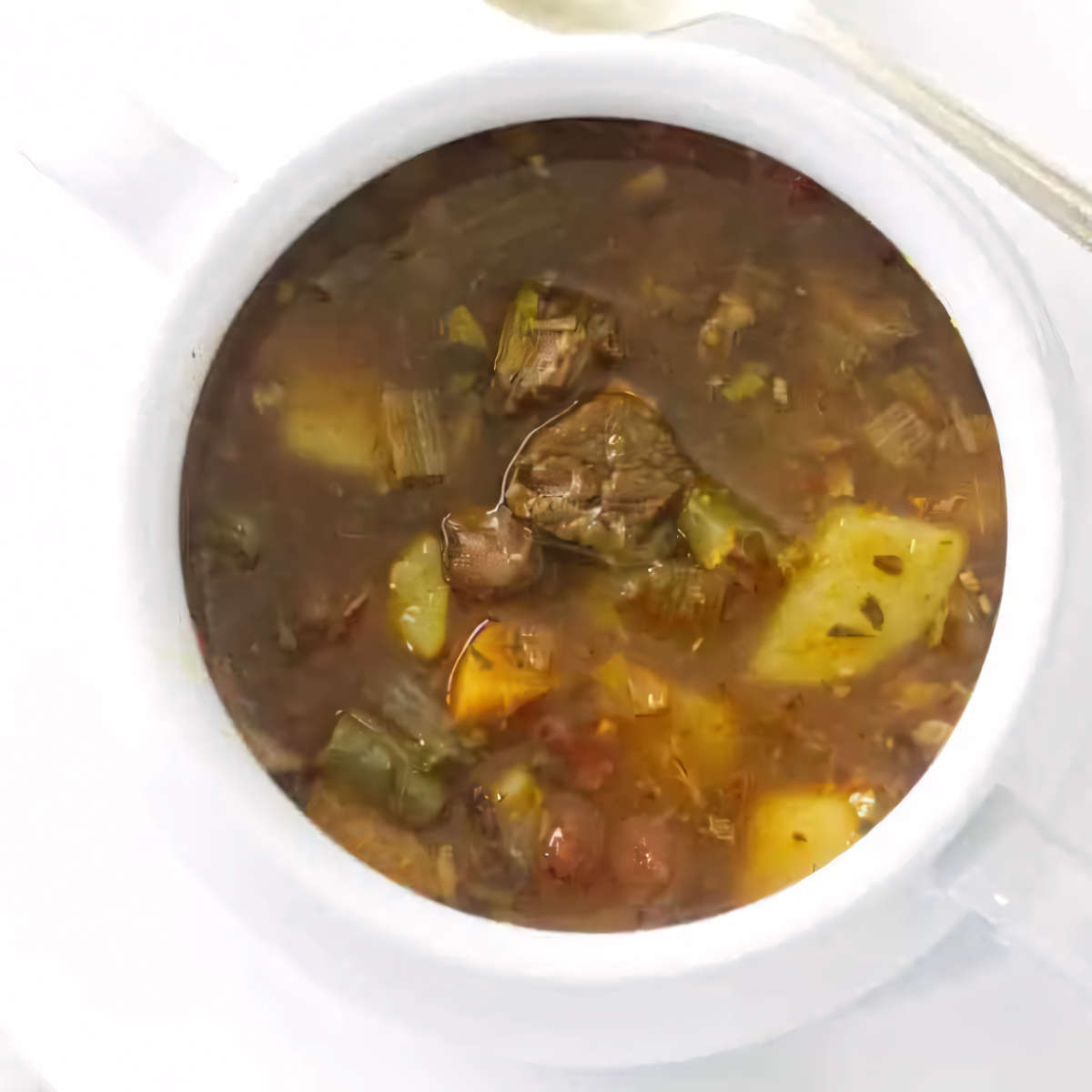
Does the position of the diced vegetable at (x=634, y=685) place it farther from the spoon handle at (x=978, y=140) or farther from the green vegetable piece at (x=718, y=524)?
the spoon handle at (x=978, y=140)

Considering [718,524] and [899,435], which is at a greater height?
[899,435]

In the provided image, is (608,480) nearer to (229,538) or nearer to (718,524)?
(718,524)

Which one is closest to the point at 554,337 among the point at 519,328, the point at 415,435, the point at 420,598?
the point at 519,328

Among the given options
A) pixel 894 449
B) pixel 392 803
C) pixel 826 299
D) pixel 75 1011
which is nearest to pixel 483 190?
pixel 826 299

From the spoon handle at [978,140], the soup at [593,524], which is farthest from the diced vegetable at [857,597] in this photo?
the spoon handle at [978,140]

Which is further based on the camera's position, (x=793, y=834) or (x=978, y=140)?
(x=978, y=140)

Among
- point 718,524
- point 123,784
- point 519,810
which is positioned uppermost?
point 718,524

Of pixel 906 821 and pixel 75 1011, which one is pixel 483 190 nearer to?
pixel 906 821

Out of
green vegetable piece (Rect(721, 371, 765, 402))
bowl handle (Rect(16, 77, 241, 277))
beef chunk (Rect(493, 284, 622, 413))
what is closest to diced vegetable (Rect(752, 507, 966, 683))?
green vegetable piece (Rect(721, 371, 765, 402))

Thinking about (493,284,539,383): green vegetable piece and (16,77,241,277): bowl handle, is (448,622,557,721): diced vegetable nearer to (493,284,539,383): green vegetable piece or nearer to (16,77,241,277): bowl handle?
(493,284,539,383): green vegetable piece
